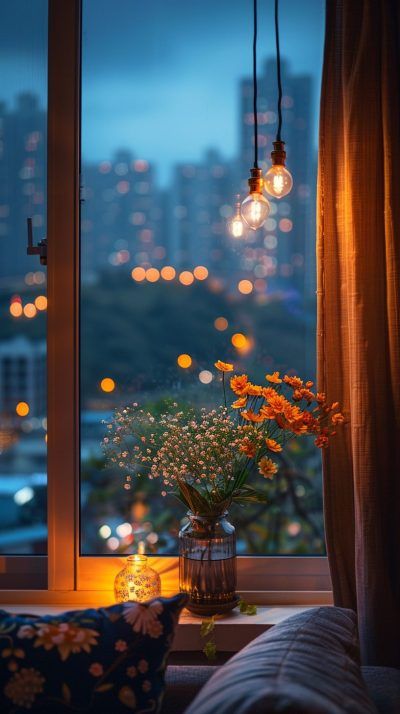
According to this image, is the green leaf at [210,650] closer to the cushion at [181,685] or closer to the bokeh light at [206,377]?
the cushion at [181,685]

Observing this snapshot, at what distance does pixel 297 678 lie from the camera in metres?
1.19

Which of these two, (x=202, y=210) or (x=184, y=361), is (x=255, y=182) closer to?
(x=202, y=210)

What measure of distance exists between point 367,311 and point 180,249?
66 cm

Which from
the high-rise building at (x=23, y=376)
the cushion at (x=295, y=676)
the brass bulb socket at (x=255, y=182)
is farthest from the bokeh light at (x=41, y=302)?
the cushion at (x=295, y=676)

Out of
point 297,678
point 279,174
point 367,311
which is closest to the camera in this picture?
point 297,678

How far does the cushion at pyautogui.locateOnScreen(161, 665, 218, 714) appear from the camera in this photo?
154 centimetres

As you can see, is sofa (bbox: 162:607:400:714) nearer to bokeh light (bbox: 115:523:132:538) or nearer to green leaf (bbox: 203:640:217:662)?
green leaf (bbox: 203:640:217:662)

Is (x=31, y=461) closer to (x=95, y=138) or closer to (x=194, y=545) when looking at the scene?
(x=194, y=545)

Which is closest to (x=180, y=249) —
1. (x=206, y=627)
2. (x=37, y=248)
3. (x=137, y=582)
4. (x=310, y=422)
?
(x=37, y=248)

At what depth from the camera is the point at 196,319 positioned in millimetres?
2504

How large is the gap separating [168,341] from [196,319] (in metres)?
0.11

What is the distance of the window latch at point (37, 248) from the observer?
2453 mm

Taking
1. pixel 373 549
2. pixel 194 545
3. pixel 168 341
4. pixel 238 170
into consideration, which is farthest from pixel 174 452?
pixel 238 170

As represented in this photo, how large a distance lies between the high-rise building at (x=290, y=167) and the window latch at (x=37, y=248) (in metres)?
0.66
